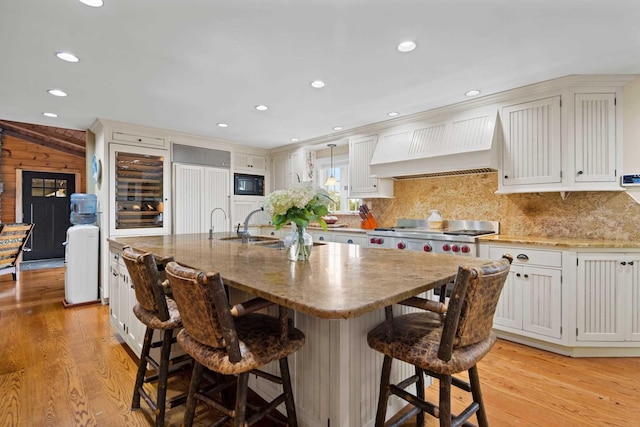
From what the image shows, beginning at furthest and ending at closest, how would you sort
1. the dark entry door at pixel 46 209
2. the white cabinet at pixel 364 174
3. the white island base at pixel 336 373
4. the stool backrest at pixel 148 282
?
the dark entry door at pixel 46 209, the white cabinet at pixel 364 174, the stool backrest at pixel 148 282, the white island base at pixel 336 373

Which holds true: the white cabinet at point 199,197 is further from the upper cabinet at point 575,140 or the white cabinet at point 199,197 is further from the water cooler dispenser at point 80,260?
the upper cabinet at point 575,140

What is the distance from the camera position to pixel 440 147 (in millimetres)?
3434

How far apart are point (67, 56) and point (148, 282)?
6.53 ft

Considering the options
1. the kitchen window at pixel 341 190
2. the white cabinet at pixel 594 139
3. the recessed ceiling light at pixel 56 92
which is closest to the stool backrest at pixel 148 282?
the recessed ceiling light at pixel 56 92

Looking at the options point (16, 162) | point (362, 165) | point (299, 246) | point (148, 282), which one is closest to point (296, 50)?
point (299, 246)

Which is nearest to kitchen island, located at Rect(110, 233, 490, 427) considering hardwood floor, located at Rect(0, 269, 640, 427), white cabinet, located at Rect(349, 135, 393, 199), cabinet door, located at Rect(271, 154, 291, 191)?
hardwood floor, located at Rect(0, 269, 640, 427)

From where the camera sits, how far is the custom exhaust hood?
3.10 meters

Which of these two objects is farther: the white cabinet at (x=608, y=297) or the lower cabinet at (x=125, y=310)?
the white cabinet at (x=608, y=297)

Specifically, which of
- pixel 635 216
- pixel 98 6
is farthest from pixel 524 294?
pixel 98 6

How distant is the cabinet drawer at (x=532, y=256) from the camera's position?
2521 mm

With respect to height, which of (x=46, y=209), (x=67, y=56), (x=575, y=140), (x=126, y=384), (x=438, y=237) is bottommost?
(x=126, y=384)

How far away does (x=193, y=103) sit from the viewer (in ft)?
11.0

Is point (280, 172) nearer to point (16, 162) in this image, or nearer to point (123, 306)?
point (123, 306)

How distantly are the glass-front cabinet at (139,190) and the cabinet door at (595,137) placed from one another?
4.85 meters
